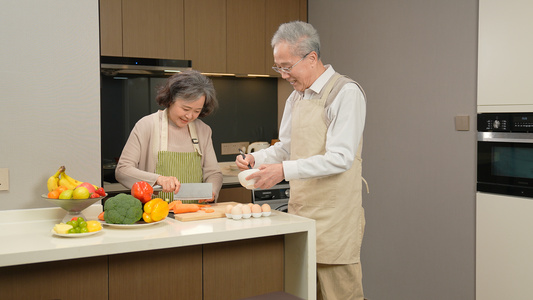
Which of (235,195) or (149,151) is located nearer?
(149,151)

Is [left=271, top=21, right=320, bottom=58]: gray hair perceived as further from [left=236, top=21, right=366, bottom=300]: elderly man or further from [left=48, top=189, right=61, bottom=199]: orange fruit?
[left=48, top=189, right=61, bottom=199]: orange fruit

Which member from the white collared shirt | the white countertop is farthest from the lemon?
the white collared shirt

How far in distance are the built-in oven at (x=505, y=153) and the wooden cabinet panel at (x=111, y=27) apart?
8.12ft

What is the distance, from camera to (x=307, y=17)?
184 inches

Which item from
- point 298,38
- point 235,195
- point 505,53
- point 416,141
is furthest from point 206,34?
point 505,53

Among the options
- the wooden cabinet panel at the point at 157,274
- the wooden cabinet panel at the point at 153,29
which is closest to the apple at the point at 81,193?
the wooden cabinet panel at the point at 157,274

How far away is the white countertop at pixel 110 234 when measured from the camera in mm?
1605

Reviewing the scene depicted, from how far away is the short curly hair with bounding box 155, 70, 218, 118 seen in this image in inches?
107

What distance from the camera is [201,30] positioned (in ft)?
13.4

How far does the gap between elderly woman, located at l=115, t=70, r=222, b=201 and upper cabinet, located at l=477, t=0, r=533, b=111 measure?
5.14 feet

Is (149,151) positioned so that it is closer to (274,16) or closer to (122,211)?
(122,211)

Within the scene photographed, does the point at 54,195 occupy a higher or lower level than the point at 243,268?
higher

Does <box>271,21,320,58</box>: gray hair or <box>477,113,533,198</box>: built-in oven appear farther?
<box>477,113,533,198</box>: built-in oven

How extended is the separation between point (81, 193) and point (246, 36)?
107 inches
